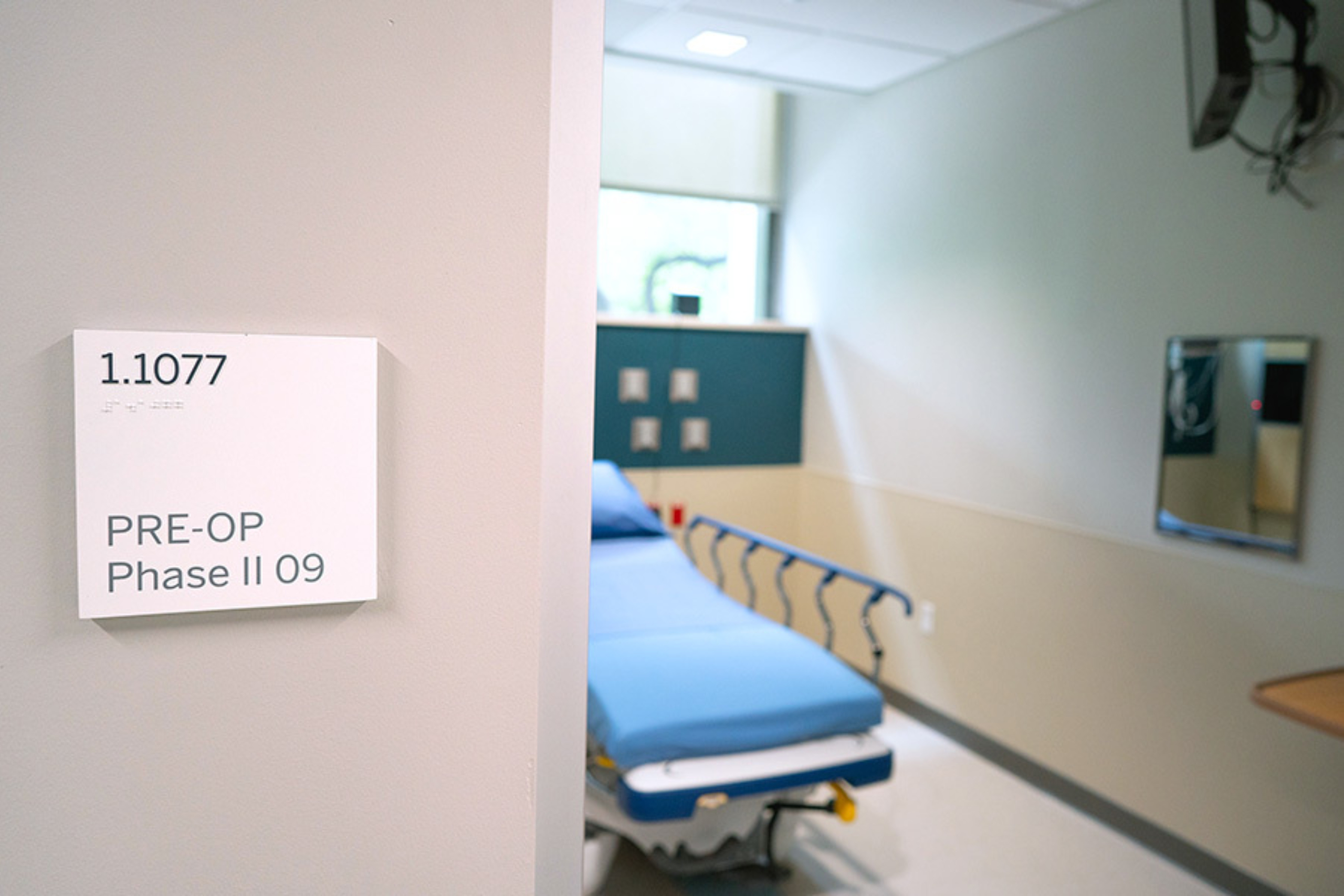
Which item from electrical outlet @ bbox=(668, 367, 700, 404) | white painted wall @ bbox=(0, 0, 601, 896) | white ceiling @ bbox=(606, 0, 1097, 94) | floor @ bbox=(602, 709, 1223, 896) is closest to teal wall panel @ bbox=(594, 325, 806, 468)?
electrical outlet @ bbox=(668, 367, 700, 404)

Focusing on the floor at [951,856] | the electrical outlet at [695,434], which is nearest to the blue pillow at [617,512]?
the electrical outlet at [695,434]

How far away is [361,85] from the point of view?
0.77 m

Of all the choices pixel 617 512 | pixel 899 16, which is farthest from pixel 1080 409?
pixel 617 512

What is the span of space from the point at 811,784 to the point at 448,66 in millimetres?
2078

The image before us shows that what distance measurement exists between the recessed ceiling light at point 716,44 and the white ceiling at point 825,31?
31mm

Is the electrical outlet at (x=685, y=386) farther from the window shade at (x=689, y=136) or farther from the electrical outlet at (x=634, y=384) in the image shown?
the window shade at (x=689, y=136)

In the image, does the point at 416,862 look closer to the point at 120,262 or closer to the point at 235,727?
the point at 235,727

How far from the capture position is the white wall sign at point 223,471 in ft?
2.35

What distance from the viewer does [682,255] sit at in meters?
4.66

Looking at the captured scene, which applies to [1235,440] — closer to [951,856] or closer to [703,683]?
[951,856]

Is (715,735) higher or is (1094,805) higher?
(715,735)

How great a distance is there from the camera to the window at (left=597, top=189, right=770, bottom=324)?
177 inches

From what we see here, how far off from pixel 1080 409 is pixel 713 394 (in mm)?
1743

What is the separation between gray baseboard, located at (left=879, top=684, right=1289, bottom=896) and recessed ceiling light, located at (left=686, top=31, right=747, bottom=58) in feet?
8.79
